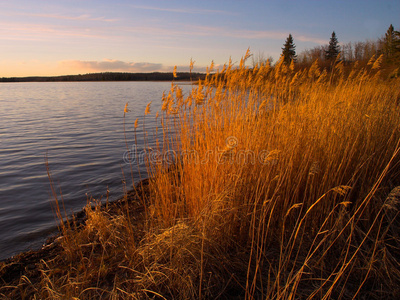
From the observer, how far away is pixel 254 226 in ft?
8.10

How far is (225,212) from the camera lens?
266 cm

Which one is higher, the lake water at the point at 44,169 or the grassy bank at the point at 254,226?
the grassy bank at the point at 254,226

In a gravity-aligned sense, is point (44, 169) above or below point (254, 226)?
below

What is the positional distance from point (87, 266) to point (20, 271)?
2.63 feet

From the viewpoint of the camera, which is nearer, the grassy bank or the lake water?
the grassy bank

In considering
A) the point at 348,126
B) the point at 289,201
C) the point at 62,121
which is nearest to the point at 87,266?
the point at 289,201

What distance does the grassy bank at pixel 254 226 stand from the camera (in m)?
2.14

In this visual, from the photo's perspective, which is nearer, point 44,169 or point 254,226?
point 254,226

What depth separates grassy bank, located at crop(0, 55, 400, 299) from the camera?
214 centimetres

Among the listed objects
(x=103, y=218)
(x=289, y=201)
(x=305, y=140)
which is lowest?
(x=103, y=218)

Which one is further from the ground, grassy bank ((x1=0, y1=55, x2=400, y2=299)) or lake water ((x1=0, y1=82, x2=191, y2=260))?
grassy bank ((x1=0, y1=55, x2=400, y2=299))

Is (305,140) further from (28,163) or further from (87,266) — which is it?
(28,163)

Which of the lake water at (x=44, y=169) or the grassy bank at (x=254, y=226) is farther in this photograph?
the lake water at (x=44, y=169)

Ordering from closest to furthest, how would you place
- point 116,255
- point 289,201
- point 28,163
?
point 116,255, point 289,201, point 28,163
